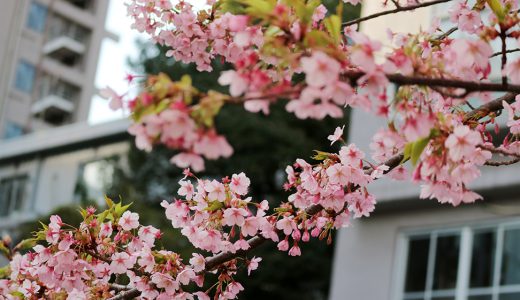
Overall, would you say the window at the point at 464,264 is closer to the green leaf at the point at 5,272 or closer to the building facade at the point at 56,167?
the green leaf at the point at 5,272

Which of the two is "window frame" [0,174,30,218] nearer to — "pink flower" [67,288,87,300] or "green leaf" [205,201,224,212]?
"pink flower" [67,288,87,300]

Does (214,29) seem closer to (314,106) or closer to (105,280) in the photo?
(105,280)

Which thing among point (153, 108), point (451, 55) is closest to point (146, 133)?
point (153, 108)

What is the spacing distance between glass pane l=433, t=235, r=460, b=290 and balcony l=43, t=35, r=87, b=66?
98.3 ft

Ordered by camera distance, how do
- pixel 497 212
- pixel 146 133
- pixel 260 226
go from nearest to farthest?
pixel 146 133 < pixel 260 226 < pixel 497 212

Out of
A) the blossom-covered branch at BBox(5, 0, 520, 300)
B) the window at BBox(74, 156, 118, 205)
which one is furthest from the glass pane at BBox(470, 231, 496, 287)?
the window at BBox(74, 156, 118, 205)

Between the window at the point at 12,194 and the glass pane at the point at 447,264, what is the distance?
20.8 m

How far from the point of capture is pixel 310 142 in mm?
25469

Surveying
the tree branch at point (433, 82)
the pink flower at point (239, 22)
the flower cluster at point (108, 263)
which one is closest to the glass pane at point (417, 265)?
the flower cluster at point (108, 263)

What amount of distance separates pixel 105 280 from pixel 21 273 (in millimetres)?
583

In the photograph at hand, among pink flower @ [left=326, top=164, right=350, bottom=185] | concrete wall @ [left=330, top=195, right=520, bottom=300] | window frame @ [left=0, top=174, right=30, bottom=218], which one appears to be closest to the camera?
pink flower @ [left=326, top=164, right=350, bottom=185]

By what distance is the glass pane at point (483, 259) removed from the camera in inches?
478

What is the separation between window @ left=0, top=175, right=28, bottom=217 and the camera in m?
31.3

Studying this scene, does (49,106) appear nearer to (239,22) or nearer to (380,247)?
(380,247)
